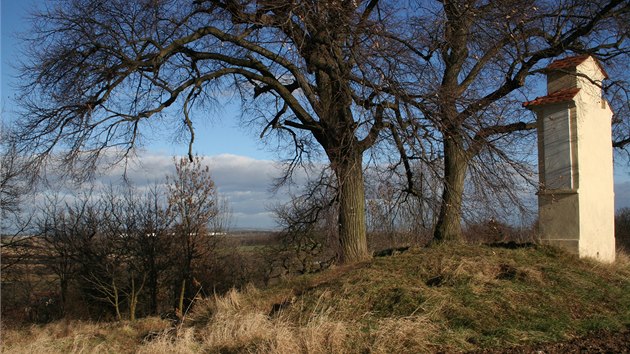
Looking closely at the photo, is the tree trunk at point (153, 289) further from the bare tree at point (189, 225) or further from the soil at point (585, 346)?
the soil at point (585, 346)

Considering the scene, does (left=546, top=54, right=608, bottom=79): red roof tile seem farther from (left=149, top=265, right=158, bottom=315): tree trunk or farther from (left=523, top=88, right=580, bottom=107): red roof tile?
(left=149, top=265, right=158, bottom=315): tree trunk

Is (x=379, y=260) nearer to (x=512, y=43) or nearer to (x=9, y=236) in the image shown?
(x=512, y=43)

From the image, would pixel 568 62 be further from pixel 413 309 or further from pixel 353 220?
pixel 413 309

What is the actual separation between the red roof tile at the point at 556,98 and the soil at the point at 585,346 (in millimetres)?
6186

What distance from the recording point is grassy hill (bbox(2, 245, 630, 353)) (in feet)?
22.2

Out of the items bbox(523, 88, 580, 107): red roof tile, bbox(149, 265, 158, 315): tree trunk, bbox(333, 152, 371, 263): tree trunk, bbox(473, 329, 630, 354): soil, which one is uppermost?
bbox(523, 88, 580, 107): red roof tile

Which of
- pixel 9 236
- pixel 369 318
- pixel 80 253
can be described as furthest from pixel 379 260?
pixel 9 236

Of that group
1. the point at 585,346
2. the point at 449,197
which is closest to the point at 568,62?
the point at 449,197

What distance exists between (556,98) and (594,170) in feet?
6.00

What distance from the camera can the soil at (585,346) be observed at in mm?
6082

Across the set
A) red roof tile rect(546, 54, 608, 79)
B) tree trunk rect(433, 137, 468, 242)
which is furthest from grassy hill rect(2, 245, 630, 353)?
red roof tile rect(546, 54, 608, 79)

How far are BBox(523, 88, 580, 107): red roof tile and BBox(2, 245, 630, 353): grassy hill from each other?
304 cm

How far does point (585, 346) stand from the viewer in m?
6.24

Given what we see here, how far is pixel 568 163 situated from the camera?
11492mm
